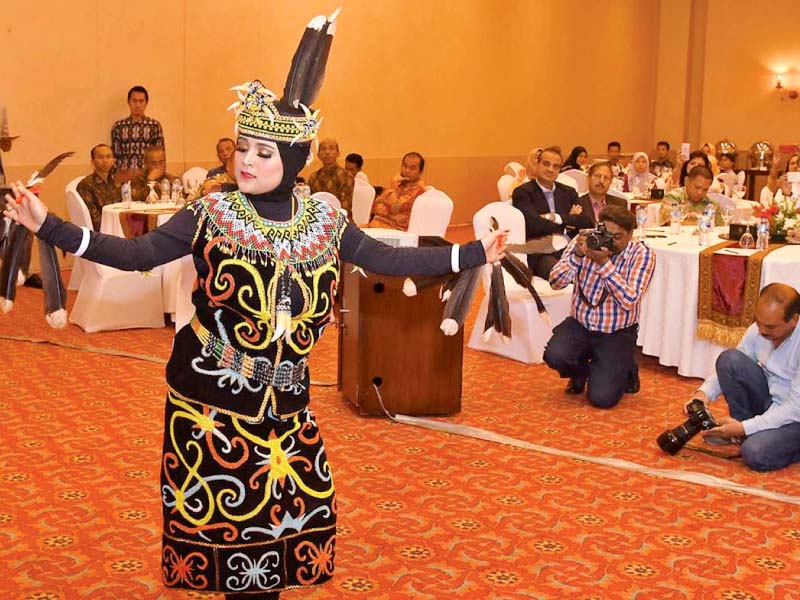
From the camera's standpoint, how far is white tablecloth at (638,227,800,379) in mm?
6773

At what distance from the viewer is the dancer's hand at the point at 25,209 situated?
2820mm

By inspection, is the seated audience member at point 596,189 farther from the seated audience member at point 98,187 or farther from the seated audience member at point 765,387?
the seated audience member at point 98,187

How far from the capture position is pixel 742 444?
514 centimetres

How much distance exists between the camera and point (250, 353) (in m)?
2.92

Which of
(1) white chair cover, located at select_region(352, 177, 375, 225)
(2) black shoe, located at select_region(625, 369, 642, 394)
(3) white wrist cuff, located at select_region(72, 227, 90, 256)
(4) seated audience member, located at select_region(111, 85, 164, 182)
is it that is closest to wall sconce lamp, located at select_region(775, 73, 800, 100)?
(1) white chair cover, located at select_region(352, 177, 375, 225)

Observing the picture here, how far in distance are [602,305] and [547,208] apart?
1944 mm

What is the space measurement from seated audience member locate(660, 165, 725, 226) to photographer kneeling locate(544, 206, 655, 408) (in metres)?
2.14

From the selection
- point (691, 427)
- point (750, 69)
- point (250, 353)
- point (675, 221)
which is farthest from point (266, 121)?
point (750, 69)

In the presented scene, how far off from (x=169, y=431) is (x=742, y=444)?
9.95 ft

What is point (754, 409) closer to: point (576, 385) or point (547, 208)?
point (576, 385)

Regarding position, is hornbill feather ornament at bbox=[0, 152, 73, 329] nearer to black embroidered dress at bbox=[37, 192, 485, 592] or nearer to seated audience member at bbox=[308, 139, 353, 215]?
black embroidered dress at bbox=[37, 192, 485, 592]

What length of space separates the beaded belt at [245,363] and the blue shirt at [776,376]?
2797mm

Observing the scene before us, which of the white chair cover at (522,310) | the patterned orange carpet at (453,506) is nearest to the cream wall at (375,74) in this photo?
the patterned orange carpet at (453,506)

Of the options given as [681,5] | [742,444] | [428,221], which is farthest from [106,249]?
[681,5]
